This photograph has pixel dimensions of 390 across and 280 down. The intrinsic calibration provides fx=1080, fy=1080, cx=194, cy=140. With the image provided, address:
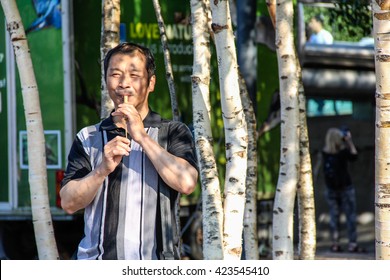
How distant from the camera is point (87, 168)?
4.02 meters

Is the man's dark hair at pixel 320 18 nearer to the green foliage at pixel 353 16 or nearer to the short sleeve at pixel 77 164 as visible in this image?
the green foliage at pixel 353 16

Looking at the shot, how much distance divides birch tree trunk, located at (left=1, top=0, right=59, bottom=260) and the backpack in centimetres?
620

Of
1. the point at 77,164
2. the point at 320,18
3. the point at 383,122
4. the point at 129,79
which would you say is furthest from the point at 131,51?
the point at 320,18

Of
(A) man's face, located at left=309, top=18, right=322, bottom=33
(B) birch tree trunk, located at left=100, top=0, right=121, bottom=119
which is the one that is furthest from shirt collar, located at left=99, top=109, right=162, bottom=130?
(A) man's face, located at left=309, top=18, right=322, bottom=33

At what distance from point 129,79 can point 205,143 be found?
2.77m

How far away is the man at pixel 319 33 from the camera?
11.1 m

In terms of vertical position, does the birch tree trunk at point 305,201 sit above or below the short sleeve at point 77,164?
below

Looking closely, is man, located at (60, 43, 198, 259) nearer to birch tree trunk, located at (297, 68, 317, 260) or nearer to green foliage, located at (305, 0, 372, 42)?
birch tree trunk, located at (297, 68, 317, 260)

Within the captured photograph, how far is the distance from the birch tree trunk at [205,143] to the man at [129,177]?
243cm

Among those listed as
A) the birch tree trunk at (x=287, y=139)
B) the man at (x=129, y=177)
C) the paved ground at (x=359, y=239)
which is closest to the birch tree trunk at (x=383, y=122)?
the man at (x=129, y=177)

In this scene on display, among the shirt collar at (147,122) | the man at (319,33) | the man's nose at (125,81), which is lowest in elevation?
the shirt collar at (147,122)

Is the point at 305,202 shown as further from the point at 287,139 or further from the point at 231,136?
the point at 231,136

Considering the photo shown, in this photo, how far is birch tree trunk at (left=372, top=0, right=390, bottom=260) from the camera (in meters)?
4.96
